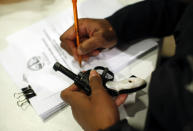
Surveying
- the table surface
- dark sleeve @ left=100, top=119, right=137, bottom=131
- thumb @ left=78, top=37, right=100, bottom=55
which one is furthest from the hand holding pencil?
dark sleeve @ left=100, top=119, right=137, bottom=131

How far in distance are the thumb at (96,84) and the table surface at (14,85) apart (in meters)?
0.11

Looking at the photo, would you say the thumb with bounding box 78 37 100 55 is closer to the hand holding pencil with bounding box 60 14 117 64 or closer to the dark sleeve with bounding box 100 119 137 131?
the hand holding pencil with bounding box 60 14 117 64

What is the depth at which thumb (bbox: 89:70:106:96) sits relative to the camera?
0.48 metres

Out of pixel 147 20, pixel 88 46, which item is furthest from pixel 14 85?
pixel 147 20

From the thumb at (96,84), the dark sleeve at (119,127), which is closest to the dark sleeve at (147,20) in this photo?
the thumb at (96,84)

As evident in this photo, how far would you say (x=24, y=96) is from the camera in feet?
1.83

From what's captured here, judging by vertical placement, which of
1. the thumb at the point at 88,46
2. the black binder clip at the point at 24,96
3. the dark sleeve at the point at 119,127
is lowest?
the dark sleeve at the point at 119,127

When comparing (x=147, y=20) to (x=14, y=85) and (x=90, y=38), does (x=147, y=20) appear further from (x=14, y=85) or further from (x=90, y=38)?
(x=14, y=85)

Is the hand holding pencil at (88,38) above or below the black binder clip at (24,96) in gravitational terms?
above

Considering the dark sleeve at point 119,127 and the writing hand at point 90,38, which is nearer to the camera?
the dark sleeve at point 119,127

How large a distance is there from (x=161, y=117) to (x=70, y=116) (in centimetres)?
24

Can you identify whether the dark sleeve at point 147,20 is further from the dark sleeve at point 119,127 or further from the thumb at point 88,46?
the dark sleeve at point 119,127

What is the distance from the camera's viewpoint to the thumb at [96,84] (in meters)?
0.48

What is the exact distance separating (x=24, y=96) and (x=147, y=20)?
0.43m
